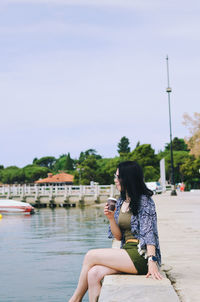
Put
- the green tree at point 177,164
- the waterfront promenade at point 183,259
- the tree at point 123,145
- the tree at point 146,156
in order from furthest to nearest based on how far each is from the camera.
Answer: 1. the tree at point 123,145
2. the green tree at point 177,164
3. the tree at point 146,156
4. the waterfront promenade at point 183,259

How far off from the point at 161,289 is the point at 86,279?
2.74 feet

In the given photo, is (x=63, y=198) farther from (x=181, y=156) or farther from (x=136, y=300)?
(x=136, y=300)

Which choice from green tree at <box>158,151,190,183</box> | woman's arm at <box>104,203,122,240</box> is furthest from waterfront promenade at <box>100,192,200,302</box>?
green tree at <box>158,151,190,183</box>

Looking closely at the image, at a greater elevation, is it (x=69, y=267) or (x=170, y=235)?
(x=170, y=235)

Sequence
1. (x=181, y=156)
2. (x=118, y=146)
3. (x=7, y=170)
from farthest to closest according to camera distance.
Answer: (x=7, y=170) < (x=118, y=146) < (x=181, y=156)

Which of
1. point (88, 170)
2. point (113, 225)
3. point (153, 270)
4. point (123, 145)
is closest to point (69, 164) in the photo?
point (123, 145)

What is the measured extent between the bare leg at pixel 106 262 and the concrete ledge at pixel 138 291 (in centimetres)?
20

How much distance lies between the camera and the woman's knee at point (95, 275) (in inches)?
188

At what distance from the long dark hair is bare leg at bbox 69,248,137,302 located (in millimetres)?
452

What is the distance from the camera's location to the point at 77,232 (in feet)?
75.7

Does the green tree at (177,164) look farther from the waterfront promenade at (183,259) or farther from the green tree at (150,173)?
the waterfront promenade at (183,259)

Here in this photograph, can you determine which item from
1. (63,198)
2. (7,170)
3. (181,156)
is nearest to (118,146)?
(181,156)

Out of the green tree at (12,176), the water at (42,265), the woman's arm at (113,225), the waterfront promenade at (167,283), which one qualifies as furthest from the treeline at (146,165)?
the woman's arm at (113,225)

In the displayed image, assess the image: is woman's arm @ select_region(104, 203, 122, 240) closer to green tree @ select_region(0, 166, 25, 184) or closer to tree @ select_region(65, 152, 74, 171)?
tree @ select_region(65, 152, 74, 171)
